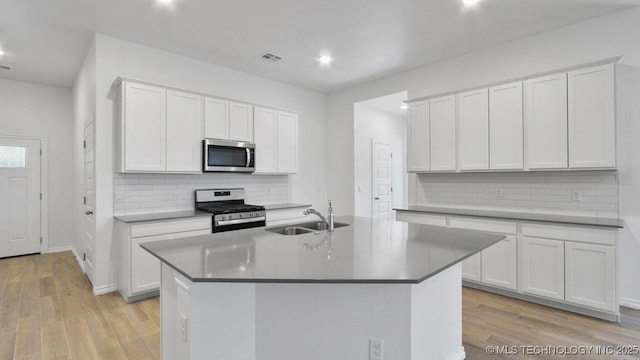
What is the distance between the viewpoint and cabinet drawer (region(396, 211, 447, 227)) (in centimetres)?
394

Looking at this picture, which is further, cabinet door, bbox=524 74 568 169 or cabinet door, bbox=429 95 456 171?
cabinet door, bbox=429 95 456 171

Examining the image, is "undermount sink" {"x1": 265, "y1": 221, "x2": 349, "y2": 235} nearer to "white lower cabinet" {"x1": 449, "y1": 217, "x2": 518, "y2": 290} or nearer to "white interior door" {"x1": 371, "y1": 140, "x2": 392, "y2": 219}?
"white lower cabinet" {"x1": 449, "y1": 217, "x2": 518, "y2": 290}

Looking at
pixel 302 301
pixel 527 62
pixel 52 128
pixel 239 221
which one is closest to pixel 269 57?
pixel 239 221

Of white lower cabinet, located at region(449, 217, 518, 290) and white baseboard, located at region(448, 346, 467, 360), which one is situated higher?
white lower cabinet, located at region(449, 217, 518, 290)

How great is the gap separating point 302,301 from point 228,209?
8.42ft

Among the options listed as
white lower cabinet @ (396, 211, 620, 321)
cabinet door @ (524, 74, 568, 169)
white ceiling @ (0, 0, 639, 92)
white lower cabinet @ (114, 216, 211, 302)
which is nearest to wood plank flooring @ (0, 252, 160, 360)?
white lower cabinet @ (114, 216, 211, 302)

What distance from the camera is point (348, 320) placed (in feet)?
5.61

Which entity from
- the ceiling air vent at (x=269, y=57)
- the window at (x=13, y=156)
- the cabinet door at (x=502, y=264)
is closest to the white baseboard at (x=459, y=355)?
the cabinet door at (x=502, y=264)

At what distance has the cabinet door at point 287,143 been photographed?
16.5 ft

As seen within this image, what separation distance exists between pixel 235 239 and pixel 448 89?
11.9ft

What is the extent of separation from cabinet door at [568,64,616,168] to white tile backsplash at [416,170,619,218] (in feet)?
1.07

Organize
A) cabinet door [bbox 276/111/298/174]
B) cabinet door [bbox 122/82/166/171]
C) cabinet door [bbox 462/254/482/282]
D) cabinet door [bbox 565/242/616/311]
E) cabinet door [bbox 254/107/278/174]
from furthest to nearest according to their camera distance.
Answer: cabinet door [bbox 276/111/298/174] < cabinet door [bbox 254/107/278/174] < cabinet door [bbox 462/254/482/282] < cabinet door [bbox 122/82/166/171] < cabinet door [bbox 565/242/616/311]

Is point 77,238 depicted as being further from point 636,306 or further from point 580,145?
point 636,306

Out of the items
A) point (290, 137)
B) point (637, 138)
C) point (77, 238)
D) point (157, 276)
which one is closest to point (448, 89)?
point (637, 138)
